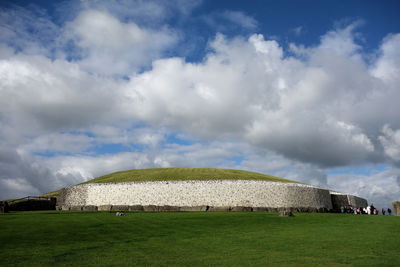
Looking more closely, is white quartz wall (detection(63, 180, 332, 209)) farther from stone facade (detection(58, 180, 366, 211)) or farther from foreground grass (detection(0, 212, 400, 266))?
foreground grass (detection(0, 212, 400, 266))

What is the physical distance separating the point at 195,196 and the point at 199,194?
0.53 metres

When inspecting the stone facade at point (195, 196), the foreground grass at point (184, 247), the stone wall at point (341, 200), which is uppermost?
the stone facade at point (195, 196)

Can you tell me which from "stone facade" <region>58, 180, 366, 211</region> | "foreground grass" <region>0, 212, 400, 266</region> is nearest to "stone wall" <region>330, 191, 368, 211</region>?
"stone facade" <region>58, 180, 366, 211</region>

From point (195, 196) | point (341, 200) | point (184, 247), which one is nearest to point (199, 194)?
point (195, 196)

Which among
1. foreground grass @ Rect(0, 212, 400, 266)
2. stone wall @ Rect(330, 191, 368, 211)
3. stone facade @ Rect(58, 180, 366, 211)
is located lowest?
foreground grass @ Rect(0, 212, 400, 266)

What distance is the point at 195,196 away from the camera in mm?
40281

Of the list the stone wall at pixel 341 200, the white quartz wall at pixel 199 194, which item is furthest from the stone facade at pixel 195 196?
the stone wall at pixel 341 200

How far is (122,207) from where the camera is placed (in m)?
40.3

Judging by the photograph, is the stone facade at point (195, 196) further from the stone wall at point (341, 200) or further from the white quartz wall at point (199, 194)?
the stone wall at point (341, 200)

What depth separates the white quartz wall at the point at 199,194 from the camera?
1581 inches

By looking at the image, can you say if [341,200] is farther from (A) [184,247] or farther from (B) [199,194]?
(A) [184,247]

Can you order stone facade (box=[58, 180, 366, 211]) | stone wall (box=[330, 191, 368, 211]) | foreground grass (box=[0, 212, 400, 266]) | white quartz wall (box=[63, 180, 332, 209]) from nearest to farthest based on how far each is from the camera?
foreground grass (box=[0, 212, 400, 266]), stone facade (box=[58, 180, 366, 211]), white quartz wall (box=[63, 180, 332, 209]), stone wall (box=[330, 191, 368, 211])

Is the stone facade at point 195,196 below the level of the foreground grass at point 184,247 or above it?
above

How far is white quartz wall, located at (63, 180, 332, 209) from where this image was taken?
40156 mm
